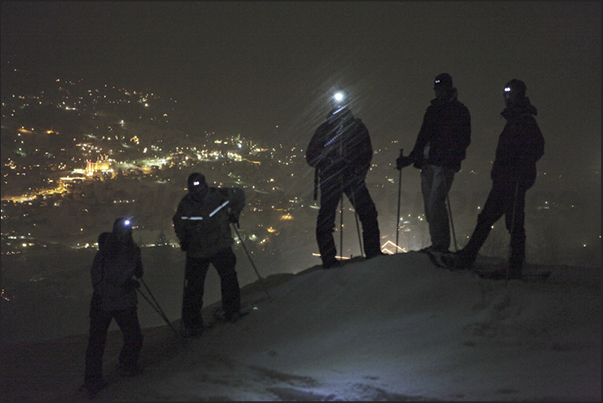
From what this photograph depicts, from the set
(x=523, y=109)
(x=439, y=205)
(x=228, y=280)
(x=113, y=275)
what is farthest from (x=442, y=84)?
(x=113, y=275)

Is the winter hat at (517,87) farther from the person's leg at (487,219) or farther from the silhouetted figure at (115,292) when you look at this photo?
the silhouetted figure at (115,292)

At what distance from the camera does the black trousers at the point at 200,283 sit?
6.12 metres

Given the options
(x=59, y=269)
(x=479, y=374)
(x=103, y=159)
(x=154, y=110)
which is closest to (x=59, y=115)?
(x=154, y=110)

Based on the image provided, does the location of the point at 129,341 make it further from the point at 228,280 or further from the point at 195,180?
the point at 195,180

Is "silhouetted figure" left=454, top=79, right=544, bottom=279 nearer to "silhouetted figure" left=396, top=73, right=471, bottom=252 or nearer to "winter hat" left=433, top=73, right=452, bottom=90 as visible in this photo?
"silhouetted figure" left=396, top=73, right=471, bottom=252

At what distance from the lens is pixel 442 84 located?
5.74 meters

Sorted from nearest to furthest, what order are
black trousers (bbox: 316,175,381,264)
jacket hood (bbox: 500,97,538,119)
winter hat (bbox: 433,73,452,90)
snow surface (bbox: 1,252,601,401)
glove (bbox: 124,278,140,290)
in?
snow surface (bbox: 1,252,601,401) → jacket hood (bbox: 500,97,538,119) → glove (bbox: 124,278,140,290) → winter hat (bbox: 433,73,452,90) → black trousers (bbox: 316,175,381,264)

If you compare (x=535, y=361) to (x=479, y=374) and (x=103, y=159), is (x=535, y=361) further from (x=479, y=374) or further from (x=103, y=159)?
(x=103, y=159)

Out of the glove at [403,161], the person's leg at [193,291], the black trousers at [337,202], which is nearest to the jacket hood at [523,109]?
the glove at [403,161]

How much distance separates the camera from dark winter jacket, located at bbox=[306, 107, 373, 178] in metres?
6.46

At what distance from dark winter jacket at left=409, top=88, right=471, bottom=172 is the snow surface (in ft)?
4.48

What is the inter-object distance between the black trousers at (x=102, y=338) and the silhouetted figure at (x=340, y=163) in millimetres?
2868

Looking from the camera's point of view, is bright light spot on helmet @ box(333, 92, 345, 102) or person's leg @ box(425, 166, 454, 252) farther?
bright light spot on helmet @ box(333, 92, 345, 102)

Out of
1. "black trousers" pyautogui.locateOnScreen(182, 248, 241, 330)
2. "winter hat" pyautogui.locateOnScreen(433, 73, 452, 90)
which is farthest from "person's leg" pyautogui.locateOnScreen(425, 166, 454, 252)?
"black trousers" pyautogui.locateOnScreen(182, 248, 241, 330)
